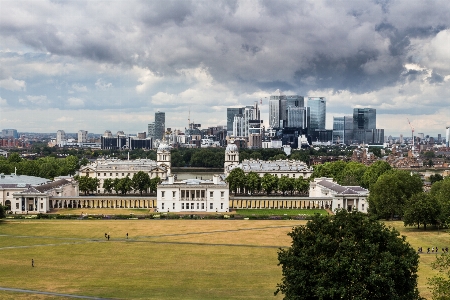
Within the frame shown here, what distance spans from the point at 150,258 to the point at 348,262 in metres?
27.2

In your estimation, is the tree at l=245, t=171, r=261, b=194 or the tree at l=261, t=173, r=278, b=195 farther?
the tree at l=245, t=171, r=261, b=194

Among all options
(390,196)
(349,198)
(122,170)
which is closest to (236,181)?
(349,198)

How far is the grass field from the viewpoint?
44.6 meters

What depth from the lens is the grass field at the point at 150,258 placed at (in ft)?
146

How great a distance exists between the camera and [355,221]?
121 ft

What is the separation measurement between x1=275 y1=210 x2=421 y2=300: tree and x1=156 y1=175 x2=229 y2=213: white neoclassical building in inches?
2640

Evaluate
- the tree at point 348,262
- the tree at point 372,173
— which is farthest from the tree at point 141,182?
the tree at point 348,262

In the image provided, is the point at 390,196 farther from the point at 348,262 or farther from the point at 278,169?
the point at 278,169

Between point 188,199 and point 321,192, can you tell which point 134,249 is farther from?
point 321,192

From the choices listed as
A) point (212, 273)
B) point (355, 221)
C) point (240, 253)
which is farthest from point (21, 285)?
point (355, 221)

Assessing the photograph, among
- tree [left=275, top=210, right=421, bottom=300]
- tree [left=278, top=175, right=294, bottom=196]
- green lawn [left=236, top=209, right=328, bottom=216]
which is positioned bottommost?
green lawn [left=236, top=209, right=328, bottom=216]

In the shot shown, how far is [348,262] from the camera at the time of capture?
33812 mm

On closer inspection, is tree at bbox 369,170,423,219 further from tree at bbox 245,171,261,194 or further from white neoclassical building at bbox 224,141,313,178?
white neoclassical building at bbox 224,141,313,178

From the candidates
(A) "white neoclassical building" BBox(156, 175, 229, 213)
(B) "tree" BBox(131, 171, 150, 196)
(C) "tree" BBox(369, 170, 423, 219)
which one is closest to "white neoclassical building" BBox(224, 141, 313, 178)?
(B) "tree" BBox(131, 171, 150, 196)
